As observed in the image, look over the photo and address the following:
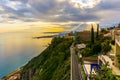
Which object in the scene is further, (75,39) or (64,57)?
(75,39)

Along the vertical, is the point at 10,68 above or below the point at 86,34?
below

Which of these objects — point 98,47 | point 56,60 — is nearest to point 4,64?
point 56,60

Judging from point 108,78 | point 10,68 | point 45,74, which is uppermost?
point 108,78

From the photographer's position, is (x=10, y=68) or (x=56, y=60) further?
(x=10, y=68)

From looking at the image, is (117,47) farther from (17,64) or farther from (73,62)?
(17,64)

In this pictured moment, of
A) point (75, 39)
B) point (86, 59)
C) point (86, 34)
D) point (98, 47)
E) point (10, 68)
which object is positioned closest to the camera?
point (86, 59)

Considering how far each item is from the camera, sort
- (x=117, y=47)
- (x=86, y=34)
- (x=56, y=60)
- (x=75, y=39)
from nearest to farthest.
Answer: (x=117, y=47) → (x=56, y=60) → (x=75, y=39) → (x=86, y=34)

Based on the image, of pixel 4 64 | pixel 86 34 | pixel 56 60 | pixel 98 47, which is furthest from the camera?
pixel 4 64

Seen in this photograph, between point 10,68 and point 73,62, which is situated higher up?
point 73,62

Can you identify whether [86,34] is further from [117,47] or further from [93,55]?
[117,47]

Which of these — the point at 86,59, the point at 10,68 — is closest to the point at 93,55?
the point at 86,59
